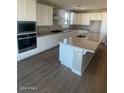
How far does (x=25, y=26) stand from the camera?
13.0 feet

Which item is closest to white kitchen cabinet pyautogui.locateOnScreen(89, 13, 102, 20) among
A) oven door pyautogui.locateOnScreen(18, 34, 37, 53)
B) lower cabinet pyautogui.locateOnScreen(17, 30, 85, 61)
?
lower cabinet pyautogui.locateOnScreen(17, 30, 85, 61)

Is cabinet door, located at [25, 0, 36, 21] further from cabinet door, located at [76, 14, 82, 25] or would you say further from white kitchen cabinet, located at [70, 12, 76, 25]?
cabinet door, located at [76, 14, 82, 25]

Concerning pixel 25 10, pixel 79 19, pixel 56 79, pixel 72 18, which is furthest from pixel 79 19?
pixel 56 79

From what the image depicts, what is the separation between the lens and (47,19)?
5695 mm

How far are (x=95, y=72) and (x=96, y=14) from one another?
19.2 feet

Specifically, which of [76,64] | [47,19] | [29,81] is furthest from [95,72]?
[47,19]

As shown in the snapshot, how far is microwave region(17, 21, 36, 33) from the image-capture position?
3.75m

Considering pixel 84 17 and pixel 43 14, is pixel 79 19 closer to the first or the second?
pixel 84 17

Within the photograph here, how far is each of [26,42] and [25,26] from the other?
56 cm

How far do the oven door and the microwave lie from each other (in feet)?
0.60

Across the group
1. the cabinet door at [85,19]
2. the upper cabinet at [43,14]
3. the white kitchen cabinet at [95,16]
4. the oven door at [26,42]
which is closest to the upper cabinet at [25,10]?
the oven door at [26,42]

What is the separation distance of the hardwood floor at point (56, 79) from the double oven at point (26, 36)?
0.53 metres

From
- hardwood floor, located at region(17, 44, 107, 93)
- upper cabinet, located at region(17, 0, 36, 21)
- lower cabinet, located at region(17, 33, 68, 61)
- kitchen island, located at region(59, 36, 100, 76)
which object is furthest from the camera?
lower cabinet, located at region(17, 33, 68, 61)
